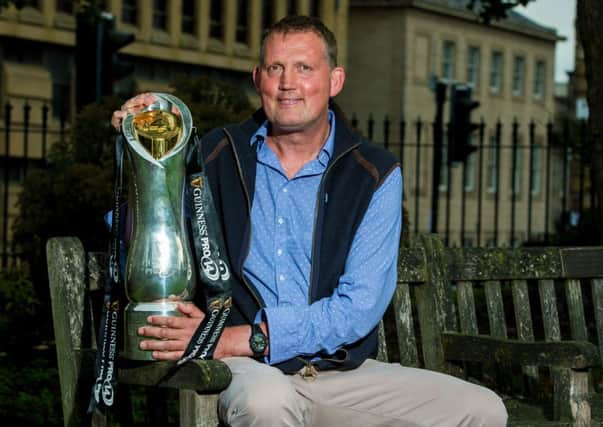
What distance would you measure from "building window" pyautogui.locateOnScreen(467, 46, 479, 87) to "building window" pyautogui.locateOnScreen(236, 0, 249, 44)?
11.8m

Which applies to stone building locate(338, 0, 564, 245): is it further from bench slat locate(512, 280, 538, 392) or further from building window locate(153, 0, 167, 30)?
bench slat locate(512, 280, 538, 392)

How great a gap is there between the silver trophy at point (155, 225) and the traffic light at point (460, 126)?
42.0 ft

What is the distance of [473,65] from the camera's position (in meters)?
59.6

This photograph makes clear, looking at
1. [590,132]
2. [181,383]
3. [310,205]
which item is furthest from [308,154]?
[590,132]

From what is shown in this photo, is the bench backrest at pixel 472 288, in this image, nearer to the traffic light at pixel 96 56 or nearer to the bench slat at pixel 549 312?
the bench slat at pixel 549 312

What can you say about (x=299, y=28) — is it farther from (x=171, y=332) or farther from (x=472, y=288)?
(x=472, y=288)

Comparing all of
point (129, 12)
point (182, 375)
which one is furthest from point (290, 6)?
point (182, 375)

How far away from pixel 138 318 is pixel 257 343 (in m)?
0.41

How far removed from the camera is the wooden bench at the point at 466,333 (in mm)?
5035

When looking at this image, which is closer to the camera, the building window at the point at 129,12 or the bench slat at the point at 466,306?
the bench slat at the point at 466,306

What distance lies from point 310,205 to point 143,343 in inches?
31.9

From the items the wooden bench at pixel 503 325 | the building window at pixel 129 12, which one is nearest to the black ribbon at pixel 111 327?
the wooden bench at pixel 503 325

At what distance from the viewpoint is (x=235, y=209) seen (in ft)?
16.3

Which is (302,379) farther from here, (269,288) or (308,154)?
(308,154)
